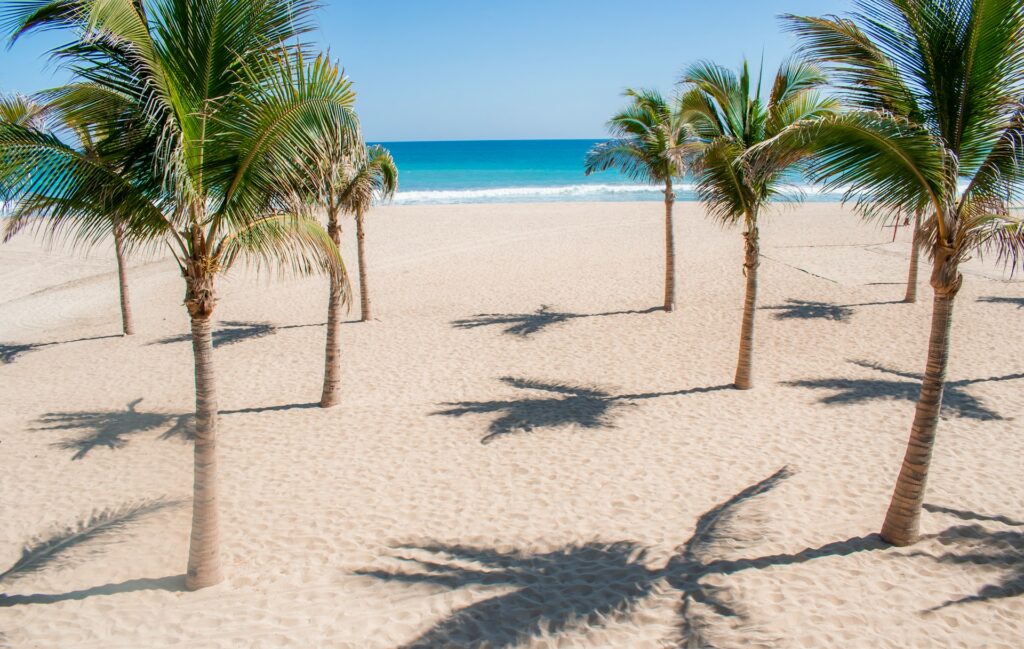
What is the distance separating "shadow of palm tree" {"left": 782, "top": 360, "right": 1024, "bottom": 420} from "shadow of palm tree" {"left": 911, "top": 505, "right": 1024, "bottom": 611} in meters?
3.34

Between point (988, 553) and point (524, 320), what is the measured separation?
1023 cm

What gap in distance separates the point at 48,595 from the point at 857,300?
1598 centimetres

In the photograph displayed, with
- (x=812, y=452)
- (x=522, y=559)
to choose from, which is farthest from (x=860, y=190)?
(x=522, y=559)

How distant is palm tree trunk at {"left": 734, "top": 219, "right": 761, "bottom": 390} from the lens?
10.3 meters

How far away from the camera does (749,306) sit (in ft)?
34.4

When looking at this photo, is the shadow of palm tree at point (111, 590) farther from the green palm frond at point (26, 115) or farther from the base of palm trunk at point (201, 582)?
the green palm frond at point (26, 115)

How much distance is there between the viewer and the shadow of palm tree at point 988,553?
5.49 metres

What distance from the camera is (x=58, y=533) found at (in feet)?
22.5

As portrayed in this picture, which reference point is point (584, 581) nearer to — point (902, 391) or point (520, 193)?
point (902, 391)

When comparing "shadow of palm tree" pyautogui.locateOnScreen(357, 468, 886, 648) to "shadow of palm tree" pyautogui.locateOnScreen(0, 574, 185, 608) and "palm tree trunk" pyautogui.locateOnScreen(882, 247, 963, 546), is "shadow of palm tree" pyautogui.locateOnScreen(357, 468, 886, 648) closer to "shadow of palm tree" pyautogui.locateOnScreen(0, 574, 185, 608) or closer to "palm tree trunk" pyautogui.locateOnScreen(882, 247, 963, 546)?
"palm tree trunk" pyautogui.locateOnScreen(882, 247, 963, 546)

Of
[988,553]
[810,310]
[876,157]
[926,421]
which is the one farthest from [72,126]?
[810,310]

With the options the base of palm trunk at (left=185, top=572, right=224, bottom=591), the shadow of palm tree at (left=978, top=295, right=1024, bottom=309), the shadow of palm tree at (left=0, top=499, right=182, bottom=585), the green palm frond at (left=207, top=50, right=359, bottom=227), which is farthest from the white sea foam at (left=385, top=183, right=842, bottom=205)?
the base of palm trunk at (left=185, top=572, right=224, bottom=591)

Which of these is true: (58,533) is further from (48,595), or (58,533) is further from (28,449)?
(28,449)

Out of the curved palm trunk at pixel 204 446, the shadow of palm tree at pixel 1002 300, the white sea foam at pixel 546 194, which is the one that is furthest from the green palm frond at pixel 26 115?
the white sea foam at pixel 546 194
